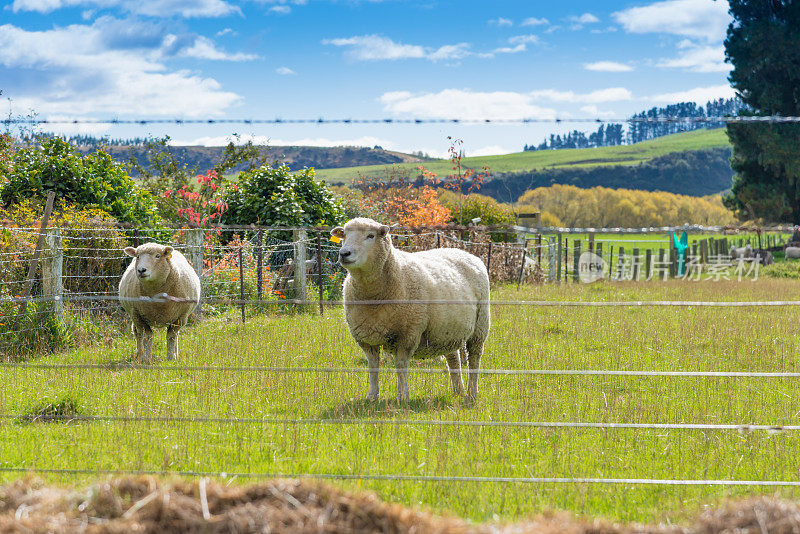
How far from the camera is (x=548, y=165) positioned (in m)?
131

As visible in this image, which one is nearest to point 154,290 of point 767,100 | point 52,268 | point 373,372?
point 52,268

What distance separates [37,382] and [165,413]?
217 cm

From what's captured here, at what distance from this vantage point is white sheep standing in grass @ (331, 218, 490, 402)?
21.8 ft

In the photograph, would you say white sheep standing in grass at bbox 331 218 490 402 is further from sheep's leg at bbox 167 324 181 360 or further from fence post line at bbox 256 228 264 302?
fence post line at bbox 256 228 264 302

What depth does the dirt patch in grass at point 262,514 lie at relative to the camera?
9.33ft

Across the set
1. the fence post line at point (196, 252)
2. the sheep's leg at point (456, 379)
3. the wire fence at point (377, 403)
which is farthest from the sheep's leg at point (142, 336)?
the sheep's leg at point (456, 379)

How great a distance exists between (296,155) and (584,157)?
8036cm

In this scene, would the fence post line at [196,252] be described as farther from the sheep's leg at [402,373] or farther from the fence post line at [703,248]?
the fence post line at [703,248]

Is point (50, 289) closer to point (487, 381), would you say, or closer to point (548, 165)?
point (487, 381)

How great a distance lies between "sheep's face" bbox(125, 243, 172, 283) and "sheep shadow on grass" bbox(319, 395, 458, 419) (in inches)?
152

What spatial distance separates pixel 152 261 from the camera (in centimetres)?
943

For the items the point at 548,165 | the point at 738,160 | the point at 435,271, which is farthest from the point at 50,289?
the point at 548,165

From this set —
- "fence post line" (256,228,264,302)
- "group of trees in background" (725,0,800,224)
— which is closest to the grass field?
"fence post line" (256,228,264,302)

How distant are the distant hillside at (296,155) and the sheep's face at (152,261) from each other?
291 centimetres
